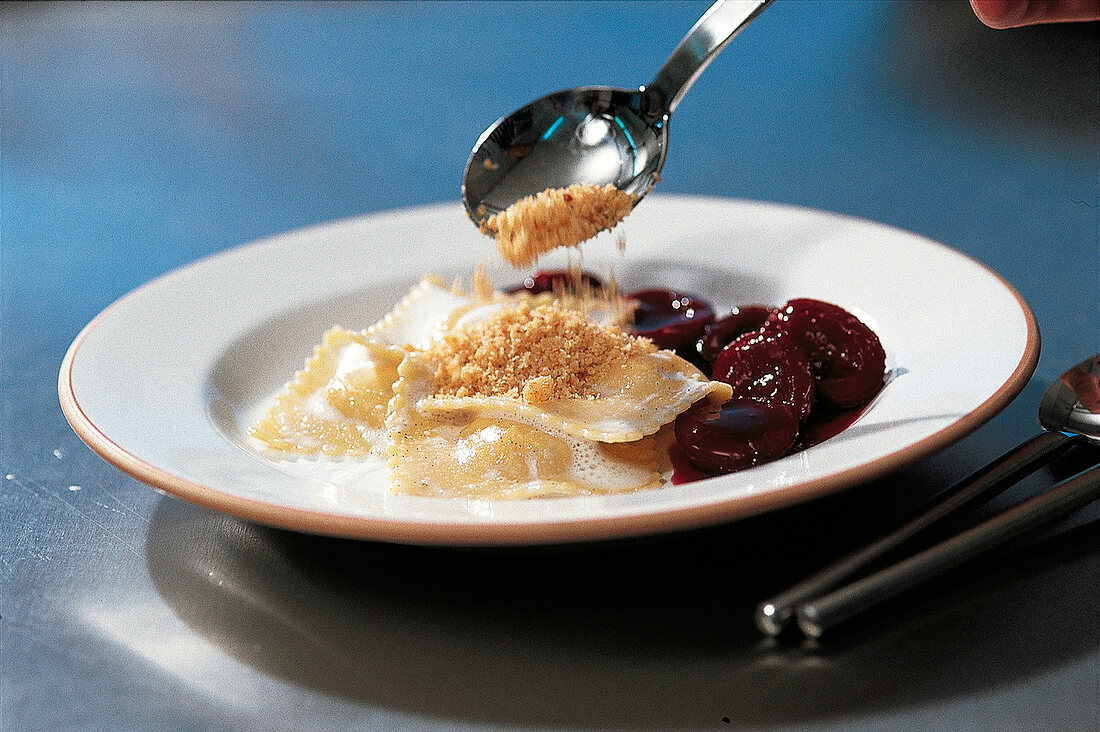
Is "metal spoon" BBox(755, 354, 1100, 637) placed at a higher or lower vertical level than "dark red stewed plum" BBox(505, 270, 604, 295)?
higher

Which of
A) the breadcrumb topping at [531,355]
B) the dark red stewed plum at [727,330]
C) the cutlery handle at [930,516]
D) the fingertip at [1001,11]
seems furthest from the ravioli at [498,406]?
the fingertip at [1001,11]

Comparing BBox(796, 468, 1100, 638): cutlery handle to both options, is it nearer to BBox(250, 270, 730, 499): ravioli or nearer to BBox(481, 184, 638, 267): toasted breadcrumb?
BBox(250, 270, 730, 499): ravioli

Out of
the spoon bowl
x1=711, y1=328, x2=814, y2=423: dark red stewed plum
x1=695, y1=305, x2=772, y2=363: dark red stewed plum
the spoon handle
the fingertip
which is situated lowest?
x1=695, y1=305, x2=772, y2=363: dark red stewed plum

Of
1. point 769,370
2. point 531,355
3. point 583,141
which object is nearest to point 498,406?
point 531,355

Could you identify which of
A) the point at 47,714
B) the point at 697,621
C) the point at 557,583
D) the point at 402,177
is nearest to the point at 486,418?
the point at 557,583

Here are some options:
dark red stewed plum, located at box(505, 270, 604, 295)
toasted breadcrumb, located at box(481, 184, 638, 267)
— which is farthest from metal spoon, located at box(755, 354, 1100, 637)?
dark red stewed plum, located at box(505, 270, 604, 295)

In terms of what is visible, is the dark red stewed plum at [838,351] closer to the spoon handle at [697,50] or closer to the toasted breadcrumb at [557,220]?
the toasted breadcrumb at [557,220]
